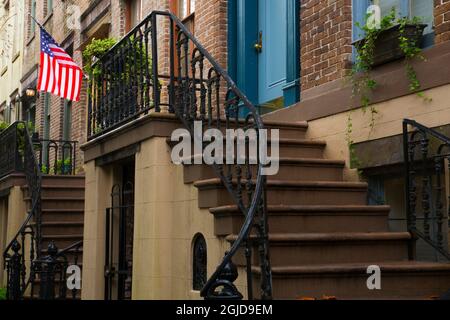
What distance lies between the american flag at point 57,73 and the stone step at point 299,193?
645cm

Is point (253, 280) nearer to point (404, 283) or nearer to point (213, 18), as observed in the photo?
point (404, 283)

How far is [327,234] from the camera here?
5754mm

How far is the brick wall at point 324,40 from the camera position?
7.35 metres

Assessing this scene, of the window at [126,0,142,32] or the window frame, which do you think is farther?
the window frame

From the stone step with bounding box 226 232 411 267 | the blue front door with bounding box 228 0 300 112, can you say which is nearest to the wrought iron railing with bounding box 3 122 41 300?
the blue front door with bounding box 228 0 300 112

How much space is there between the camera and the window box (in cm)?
637

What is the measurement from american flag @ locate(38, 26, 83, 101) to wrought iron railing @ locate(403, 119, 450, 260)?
7161 mm

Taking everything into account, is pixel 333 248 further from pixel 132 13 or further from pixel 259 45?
pixel 132 13

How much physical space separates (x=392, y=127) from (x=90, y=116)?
13.1 feet

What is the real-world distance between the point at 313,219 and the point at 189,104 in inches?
66.6

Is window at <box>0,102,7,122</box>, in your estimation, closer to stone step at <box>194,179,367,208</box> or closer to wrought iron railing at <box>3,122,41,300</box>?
wrought iron railing at <box>3,122,41,300</box>

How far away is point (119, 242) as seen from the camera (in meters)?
8.09

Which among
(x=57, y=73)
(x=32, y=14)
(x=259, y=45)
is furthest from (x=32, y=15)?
(x=259, y=45)
